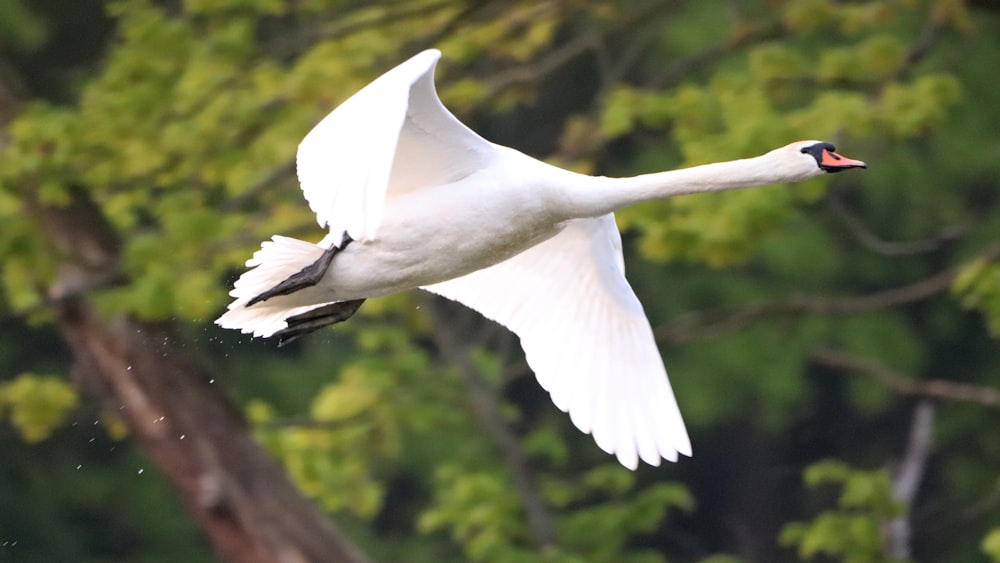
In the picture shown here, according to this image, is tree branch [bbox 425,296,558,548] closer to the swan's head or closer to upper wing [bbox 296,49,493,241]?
the swan's head

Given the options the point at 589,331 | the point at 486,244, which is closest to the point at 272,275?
the point at 486,244

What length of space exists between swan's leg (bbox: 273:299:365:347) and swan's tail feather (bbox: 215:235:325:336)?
54 mm

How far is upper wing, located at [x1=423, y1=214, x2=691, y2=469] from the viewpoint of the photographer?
21.1ft

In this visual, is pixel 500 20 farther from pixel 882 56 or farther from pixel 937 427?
pixel 937 427

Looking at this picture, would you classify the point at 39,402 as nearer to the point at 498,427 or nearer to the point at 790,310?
the point at 498,427

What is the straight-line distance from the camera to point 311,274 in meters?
5.91

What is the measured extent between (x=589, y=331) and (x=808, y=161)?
1150mm

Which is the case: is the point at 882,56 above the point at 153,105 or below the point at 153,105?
below

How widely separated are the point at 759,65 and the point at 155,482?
767 centimetres

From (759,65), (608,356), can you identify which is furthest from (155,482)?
(608,356)

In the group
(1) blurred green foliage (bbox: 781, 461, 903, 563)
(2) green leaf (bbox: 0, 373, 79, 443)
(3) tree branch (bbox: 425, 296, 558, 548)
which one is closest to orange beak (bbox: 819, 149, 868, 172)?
(1) blurred green foliage (bbox: 781, 461, 903, 563)

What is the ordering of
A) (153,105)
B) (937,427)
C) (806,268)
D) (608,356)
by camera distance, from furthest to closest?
1. (937,427)
2. (806,268)
3. (153,105)
4. (608,356)

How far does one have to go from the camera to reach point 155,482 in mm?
15305

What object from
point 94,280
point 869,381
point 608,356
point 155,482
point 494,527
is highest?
point 608,356
